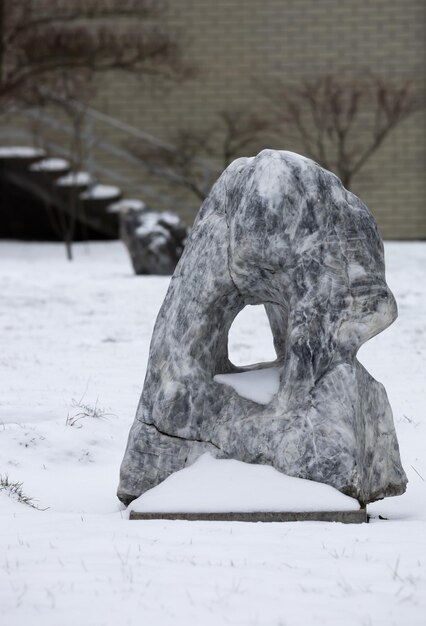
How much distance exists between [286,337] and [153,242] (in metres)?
7.70

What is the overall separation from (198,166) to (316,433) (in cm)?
1412

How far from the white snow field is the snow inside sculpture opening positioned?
0.03 meters

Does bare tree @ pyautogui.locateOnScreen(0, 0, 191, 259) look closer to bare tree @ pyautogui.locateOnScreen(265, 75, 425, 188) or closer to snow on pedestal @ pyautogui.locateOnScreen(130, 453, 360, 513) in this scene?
bare tree @ pyautogui.locateOnScreen(265, 75, 425, 188)

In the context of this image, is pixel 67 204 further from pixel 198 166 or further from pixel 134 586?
pixel 134 586

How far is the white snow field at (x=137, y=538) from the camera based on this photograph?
9.70 ft

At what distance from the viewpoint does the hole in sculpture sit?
14.1ft

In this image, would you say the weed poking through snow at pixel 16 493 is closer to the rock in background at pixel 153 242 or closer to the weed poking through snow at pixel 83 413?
the weed poking through snow at pixel 83 413

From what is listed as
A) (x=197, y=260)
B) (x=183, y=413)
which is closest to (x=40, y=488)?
(x=183, y=413)

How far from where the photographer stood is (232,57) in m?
18.0

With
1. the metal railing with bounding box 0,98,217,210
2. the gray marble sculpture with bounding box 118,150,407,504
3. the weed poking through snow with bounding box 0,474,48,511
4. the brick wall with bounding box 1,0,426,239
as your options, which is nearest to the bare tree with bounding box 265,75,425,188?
the brick wall with bounding box 1,0,426,239

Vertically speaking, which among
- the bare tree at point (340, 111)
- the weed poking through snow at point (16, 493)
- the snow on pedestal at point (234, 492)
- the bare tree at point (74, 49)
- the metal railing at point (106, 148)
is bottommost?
the metal railing at point (106, 148)

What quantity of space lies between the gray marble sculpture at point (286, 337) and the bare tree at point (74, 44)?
11.5 meters

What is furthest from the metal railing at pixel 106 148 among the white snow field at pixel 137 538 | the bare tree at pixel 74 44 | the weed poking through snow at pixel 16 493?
the weed poking through snow at pixel 16 493

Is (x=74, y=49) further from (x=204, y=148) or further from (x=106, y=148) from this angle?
(x=204, y=148)
